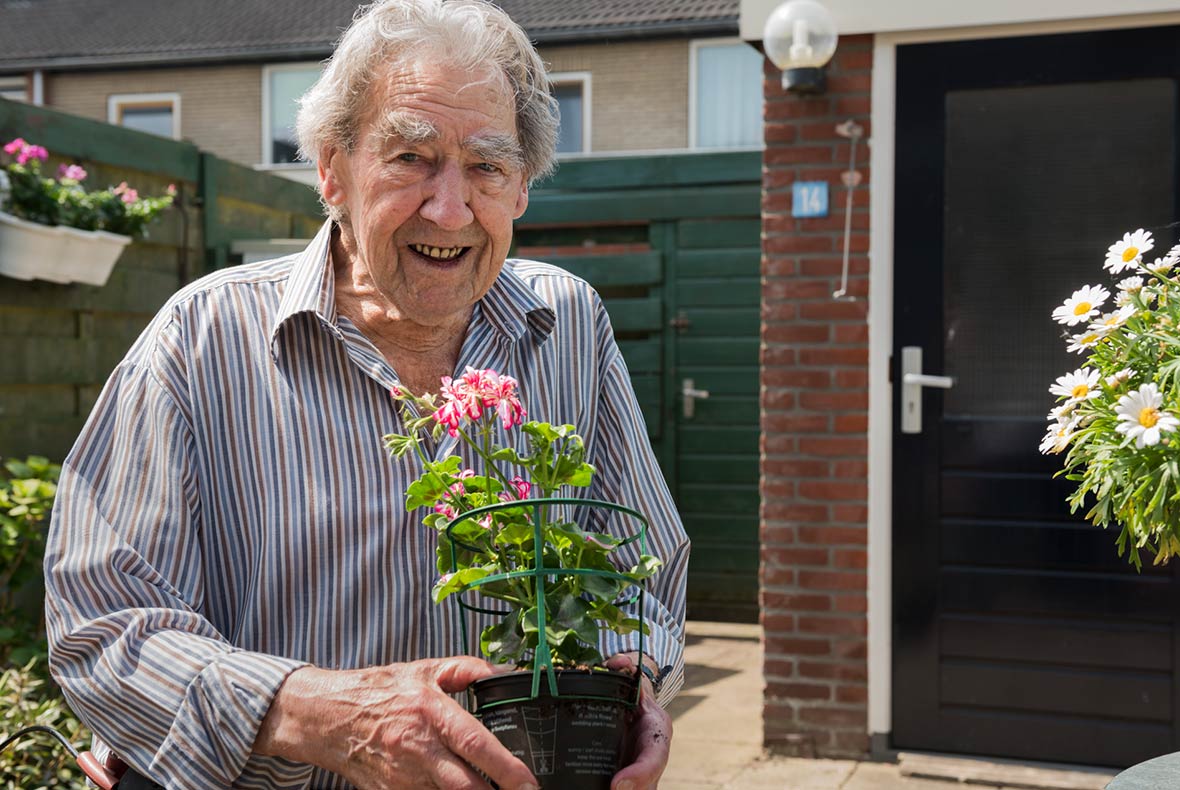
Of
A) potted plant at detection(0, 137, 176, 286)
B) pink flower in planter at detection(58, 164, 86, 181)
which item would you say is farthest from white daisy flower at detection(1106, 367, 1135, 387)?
pink flower in planter at detection(58, 164, 86, 181)

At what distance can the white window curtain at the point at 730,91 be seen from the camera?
52.0ft

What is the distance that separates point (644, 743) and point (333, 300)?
669 mm

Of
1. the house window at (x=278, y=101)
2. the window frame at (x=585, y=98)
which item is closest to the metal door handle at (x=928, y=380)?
the window frame at (x=585, y=98)

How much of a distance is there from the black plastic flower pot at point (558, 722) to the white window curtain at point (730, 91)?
15.1 meters

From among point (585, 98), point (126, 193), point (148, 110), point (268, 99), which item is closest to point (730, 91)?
point (585, 98)

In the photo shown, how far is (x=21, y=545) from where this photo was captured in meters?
4.08

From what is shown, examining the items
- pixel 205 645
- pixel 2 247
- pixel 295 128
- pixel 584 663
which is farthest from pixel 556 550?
pixel 2 247

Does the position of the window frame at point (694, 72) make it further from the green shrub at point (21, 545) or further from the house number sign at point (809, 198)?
the green shrub at point (21, 545)

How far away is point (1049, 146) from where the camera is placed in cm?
423

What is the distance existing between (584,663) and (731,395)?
6.20m

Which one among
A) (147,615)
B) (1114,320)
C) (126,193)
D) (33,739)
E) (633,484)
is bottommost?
(33,739)

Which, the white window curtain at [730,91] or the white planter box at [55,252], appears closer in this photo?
the white planter box at [55,252]

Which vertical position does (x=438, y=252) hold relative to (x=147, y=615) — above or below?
above

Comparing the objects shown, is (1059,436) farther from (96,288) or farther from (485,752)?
(96,288)
